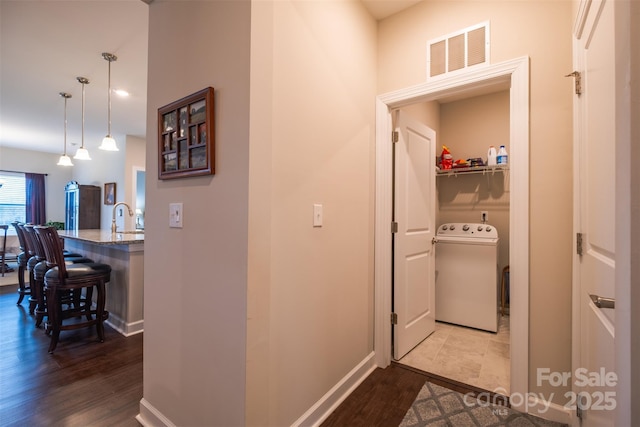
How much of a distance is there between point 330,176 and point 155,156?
0.98 m

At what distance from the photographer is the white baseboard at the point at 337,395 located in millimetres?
1544

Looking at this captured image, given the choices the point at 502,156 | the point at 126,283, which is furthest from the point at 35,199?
the point at 502,156

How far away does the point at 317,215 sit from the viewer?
160 centimetres

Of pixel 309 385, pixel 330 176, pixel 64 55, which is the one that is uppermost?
pixel 64 55

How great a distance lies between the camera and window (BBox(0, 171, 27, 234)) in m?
6.13

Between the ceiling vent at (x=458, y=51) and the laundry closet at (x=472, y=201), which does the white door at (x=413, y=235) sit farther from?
the ceiling vent at (x=458, y=51)

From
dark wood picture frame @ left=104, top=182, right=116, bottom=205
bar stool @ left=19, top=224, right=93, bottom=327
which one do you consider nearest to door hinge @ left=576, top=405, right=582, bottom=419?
bar stool @ left=19, top=224, right=93, bottom=327

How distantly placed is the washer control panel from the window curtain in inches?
330

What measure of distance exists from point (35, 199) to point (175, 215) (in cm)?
757

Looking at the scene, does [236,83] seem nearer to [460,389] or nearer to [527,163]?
[527,163]

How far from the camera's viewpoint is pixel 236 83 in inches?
46.6

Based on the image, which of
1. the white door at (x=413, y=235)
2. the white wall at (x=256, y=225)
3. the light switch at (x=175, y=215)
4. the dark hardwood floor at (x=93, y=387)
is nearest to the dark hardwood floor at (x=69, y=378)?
the dark hardwood floor at (x=93, y=387)

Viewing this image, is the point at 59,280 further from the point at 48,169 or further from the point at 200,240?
the point at 48,169

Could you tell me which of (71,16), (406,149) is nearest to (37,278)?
(71,16)
